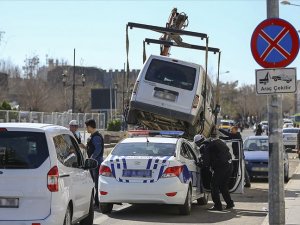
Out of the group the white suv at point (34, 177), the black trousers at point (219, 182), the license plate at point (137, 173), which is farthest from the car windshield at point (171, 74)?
the white suv at point (34, 177)

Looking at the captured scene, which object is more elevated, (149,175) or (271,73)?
(271,73)

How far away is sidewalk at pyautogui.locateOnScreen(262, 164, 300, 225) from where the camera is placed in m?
10.9

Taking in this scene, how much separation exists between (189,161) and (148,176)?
1.35 meters

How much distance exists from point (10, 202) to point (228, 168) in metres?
6.54

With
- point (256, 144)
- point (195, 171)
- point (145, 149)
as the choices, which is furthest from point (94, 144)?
point (256, 144)

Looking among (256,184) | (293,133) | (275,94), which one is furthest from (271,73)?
(293,133)

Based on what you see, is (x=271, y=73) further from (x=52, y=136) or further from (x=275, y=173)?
(x=52, y=136)

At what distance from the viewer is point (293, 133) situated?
40938mm

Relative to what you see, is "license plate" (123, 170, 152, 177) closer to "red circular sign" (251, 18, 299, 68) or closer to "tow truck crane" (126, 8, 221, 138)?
"red circular sign" (251, 18, 299, 68)

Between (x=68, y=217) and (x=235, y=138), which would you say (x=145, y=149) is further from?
(x=235, y=138)

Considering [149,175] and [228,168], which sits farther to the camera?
[228,168]

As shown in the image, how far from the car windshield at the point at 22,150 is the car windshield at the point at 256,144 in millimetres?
14283

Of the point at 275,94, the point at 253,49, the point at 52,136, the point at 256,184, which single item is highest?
the point at 253,49

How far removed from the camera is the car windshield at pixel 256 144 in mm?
21438
